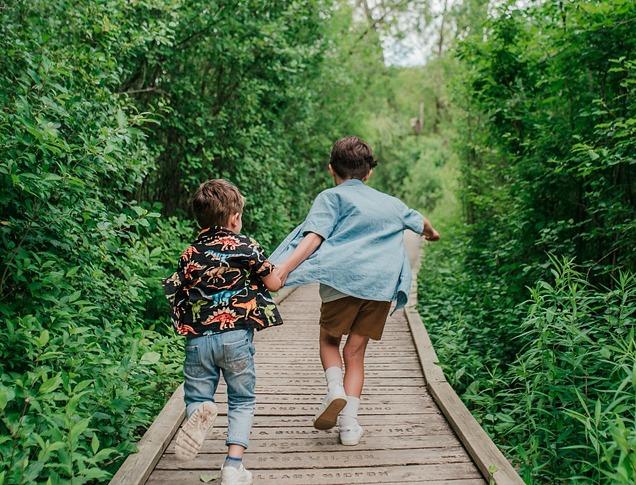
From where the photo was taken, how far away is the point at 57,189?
3.74 m

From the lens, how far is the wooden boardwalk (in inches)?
122

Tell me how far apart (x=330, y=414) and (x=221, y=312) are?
100 cm

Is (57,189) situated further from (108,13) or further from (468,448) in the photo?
(468,448)

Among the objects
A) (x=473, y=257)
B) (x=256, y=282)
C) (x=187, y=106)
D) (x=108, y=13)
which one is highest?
(x=108, y=13)

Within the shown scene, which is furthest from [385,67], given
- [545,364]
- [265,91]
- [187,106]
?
[545,364]

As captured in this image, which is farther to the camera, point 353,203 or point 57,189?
point 57,189

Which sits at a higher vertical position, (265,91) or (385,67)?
(385,67)

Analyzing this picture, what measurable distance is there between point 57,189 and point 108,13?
8.05ft

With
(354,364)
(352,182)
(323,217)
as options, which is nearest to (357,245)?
(323,217)

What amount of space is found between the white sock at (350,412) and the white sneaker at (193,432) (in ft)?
3.23

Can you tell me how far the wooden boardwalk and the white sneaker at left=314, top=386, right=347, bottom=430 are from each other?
160mm

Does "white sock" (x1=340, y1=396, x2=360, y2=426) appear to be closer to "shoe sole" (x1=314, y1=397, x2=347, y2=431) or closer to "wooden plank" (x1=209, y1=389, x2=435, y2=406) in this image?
"shoe sole" (x1=314, y1=397, x2=347, y2=431)

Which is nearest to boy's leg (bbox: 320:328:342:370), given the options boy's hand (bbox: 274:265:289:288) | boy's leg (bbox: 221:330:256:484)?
boy's hand (bbox: 274:265:289:288)

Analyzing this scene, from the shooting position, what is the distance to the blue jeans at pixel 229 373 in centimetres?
293
